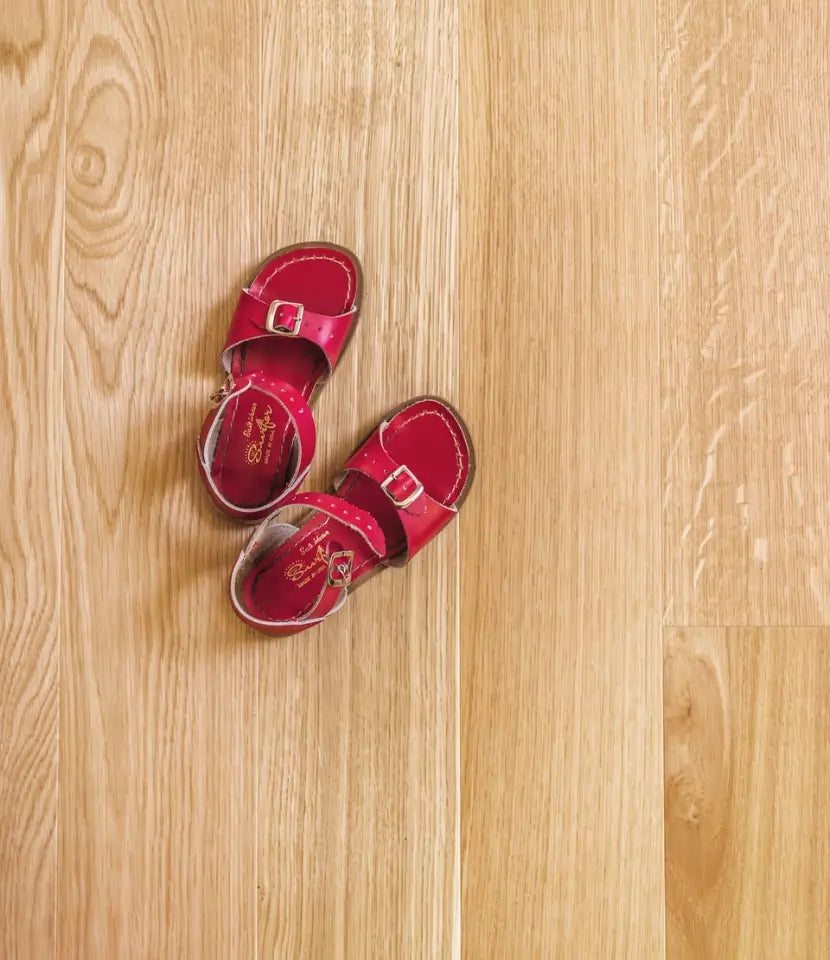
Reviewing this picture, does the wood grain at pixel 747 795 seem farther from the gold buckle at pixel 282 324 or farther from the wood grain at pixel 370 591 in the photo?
the gold buckle at pixel 282 324

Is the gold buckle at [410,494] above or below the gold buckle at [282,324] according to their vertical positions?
below

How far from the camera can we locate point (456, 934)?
98cm

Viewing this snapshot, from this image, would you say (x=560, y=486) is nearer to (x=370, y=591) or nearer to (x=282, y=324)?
(x=370, y=591)

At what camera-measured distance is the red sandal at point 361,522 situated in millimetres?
950

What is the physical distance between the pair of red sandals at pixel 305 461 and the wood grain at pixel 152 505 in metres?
0.05

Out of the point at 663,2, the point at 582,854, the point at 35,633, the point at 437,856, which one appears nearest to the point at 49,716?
the point at 35,633

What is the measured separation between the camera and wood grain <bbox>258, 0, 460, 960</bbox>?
3.22 ft

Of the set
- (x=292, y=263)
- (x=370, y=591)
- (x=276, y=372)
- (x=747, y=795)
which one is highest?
(x=292, y=263)

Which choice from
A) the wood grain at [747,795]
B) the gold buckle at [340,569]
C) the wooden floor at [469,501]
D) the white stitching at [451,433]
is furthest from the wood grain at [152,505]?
the wood grain at [747,795]

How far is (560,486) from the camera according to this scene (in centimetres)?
100

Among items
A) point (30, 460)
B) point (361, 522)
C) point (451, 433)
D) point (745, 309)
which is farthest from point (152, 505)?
point (745, 309)

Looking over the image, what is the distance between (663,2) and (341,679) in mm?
892

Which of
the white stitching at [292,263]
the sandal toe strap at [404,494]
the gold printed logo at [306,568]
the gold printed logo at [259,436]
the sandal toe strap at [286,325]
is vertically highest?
the white stitching at [292,263]

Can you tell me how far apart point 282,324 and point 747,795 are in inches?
30.2
